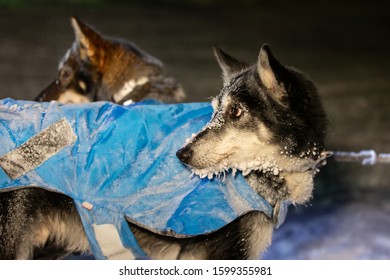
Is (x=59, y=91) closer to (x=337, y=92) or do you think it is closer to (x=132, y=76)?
(x=132, y=76)

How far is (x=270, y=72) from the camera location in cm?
204

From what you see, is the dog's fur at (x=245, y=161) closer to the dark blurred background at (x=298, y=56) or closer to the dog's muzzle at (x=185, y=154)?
the dog's muzzle at (x=185, y=154)

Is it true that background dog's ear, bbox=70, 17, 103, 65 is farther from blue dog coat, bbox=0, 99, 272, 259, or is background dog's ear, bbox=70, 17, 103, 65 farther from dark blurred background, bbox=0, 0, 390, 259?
dark blurred background, bbox=0, 0, 390, 259

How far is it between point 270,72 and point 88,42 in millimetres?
1565

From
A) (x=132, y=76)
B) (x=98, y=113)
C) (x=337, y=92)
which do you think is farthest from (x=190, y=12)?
(x=98, y=113)

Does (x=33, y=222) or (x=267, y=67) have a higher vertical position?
(x=267, y=67)

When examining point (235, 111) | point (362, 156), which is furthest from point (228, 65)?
point (362, 156)

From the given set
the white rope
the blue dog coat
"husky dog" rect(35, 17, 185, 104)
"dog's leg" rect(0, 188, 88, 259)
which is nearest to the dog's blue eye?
the blue dog coat

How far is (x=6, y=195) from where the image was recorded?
7.00ft

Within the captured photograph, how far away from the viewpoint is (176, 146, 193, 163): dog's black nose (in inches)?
82.3

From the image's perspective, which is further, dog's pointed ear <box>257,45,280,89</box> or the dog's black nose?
the dog's black nose

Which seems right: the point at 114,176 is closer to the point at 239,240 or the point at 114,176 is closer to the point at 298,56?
the point at 239,240

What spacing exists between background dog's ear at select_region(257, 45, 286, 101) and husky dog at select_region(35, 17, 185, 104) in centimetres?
121

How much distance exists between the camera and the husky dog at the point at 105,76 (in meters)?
3.25
